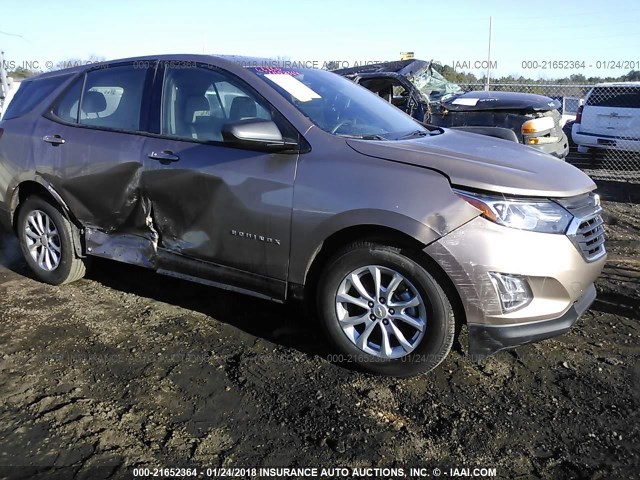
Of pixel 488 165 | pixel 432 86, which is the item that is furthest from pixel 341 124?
pixel 432 86

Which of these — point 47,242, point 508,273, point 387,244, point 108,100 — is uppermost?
point 108,100

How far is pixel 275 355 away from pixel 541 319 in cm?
158

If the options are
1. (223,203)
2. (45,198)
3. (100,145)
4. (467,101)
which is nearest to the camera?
(223,203)

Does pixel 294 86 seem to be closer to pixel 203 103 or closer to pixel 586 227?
pixel 203 103

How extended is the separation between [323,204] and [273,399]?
43.5 inches

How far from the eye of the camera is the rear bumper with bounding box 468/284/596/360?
2.89 m

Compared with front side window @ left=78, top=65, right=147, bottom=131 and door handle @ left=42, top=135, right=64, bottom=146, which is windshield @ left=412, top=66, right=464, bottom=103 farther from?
door handle @ left=42, top=135, right=64, bottom=146

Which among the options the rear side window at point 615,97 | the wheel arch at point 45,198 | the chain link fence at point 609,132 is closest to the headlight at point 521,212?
the wheel arch at point 45,198

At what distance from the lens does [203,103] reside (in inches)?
147

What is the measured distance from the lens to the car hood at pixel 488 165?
2867mm

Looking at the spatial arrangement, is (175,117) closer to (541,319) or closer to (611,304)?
(541,319)

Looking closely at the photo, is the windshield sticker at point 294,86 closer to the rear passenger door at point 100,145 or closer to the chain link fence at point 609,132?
the rear passenger door at point 100,145

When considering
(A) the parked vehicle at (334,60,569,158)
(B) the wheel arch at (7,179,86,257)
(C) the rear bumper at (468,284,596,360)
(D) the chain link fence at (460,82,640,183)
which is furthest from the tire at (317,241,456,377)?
(D) the chain link fence at (460,82,640,183)

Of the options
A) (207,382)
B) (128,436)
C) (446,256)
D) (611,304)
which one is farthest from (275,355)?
(611,304)
